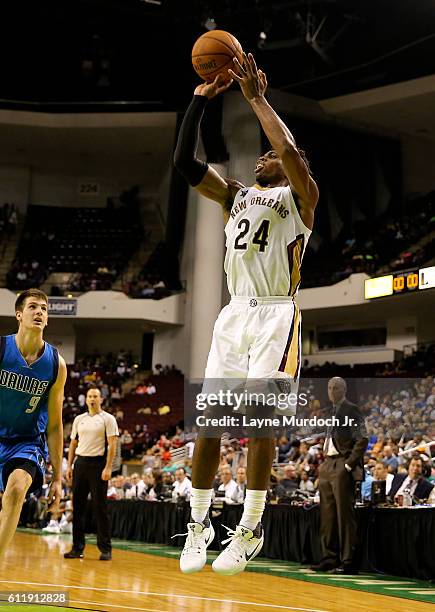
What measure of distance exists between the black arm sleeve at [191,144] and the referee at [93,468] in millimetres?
6105

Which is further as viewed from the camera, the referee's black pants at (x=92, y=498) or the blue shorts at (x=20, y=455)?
the referee's black pants at (x=92, y=498)

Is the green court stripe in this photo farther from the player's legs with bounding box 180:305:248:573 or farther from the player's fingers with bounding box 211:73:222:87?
the player's fingers with bounding box 211:73:222:87

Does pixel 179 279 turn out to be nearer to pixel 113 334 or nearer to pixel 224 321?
pixel 113 334

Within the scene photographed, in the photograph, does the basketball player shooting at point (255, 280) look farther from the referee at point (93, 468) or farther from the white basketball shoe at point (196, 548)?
the referee at point (93, 468)

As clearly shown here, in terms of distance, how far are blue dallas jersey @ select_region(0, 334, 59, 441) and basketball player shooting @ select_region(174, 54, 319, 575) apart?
1.33 meters

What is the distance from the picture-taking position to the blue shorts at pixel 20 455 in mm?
5344

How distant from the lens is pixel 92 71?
89.0ft

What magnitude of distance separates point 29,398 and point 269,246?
74.8 inches

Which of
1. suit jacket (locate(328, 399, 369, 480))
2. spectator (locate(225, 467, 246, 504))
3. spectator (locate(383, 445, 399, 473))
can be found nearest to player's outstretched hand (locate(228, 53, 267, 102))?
suit jacket (locate(328, 399, 369, 480))

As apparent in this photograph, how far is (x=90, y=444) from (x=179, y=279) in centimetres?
1739

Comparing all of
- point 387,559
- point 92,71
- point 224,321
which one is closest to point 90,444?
point 387,559

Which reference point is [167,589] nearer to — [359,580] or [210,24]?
[359,580]

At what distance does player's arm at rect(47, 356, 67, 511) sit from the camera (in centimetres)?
547

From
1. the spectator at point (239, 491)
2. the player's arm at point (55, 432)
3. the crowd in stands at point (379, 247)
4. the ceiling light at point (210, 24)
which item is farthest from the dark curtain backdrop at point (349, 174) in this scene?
the player's arm at point (55, 432)
